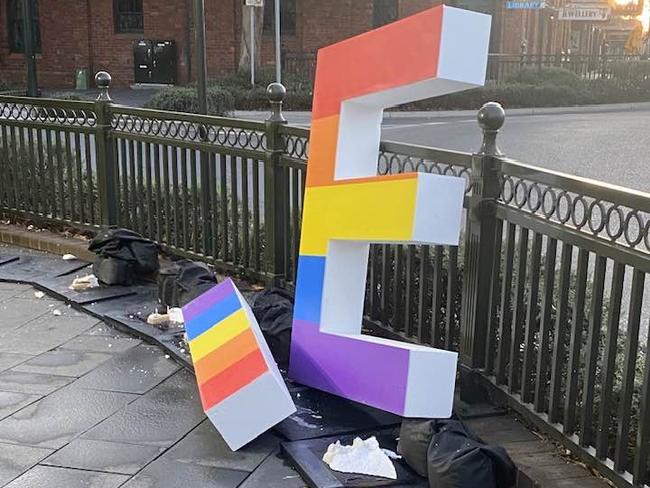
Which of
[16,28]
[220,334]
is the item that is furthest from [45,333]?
[16,28]

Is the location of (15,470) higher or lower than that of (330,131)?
lower

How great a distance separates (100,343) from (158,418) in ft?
4.04

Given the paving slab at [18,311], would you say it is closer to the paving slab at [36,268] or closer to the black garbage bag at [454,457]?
the paving slab at [36,268]

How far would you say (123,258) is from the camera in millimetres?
6059

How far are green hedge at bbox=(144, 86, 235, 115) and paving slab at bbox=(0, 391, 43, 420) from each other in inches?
498

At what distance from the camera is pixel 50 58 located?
27.4 metres

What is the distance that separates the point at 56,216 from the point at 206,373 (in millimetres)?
4103

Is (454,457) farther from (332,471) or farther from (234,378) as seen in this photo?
(234,378)

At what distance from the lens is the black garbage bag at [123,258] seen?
6.04 metres

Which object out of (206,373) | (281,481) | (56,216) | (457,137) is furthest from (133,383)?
(457,137)

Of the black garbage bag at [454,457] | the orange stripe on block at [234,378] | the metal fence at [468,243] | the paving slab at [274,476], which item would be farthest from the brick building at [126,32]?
the black garbage bag at [454,457]

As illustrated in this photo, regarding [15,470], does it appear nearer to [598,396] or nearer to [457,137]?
[598,396]

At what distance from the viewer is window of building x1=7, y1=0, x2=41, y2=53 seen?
2730 cm

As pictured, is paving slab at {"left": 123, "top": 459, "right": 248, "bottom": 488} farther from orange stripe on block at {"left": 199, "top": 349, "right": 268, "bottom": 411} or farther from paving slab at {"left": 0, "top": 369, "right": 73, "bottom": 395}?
paving slab at {"left": 0, "top": 369, "right": 73, "bottom": 395}
